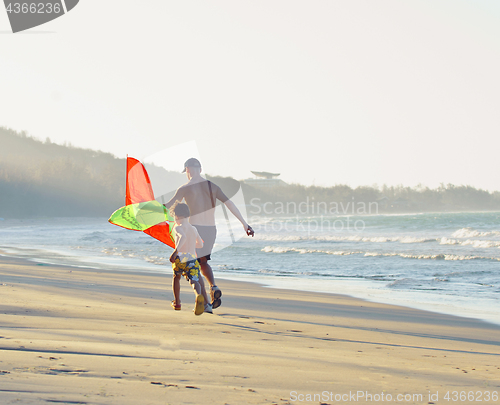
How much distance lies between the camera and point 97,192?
3403 inches

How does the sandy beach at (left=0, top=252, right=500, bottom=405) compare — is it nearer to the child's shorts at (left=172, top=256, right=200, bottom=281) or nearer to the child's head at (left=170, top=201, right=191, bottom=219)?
the child's shorts at (left=172, top=256, right=200, bottom=281)

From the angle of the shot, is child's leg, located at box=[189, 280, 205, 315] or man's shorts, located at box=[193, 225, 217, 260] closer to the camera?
child's leg, located at box=[189, 280, 205, 315]

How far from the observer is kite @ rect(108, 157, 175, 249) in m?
5.40

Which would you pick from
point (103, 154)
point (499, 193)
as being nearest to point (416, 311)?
point (499, 193)

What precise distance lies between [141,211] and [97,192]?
8563 cm

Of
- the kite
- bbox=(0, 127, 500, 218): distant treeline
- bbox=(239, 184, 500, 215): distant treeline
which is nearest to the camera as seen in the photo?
the kite

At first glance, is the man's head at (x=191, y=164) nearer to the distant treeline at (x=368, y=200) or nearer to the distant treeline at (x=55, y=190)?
the distant treeline at (x=55, y=190)

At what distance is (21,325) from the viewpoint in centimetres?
403

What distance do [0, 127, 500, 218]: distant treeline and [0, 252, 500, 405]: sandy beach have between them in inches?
1791

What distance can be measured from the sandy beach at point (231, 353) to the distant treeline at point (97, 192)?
149 ft

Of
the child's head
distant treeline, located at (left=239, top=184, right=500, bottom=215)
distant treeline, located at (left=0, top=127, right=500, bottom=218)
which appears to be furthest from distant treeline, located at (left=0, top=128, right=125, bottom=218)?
the child's head

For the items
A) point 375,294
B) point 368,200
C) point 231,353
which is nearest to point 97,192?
point 368,200

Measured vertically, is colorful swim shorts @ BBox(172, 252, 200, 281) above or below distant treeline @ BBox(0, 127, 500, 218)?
below

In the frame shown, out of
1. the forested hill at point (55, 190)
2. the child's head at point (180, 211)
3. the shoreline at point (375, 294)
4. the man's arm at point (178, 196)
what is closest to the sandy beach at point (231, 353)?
the shoreline at point (375, 294)
